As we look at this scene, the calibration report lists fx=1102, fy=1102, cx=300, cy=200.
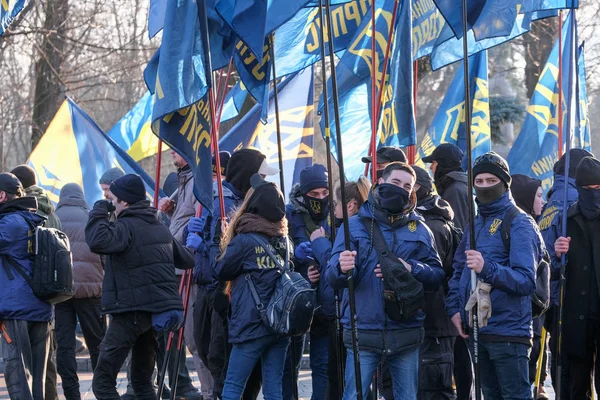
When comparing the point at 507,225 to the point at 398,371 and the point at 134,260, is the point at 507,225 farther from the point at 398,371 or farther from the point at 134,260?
the point at 134,260

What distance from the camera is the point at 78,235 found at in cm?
1023

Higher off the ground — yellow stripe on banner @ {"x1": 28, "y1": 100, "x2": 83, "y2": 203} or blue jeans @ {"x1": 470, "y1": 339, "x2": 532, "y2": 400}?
yellow stripe on banner @ {"x1": 28, "y1": 100, "x2": 83, "y2": 203}

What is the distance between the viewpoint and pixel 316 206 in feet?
27.6

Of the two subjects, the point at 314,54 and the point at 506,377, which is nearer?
the point at 506,377

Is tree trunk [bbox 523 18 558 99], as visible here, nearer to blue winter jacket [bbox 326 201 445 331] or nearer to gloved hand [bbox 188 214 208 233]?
gloved hand [bbox 188 214 208 233]

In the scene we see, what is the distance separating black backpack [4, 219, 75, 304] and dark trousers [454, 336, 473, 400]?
9.90 feet

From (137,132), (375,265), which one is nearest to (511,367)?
(375,265)

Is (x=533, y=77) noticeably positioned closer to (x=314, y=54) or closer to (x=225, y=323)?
(x=314, y=54)

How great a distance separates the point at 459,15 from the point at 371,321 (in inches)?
133

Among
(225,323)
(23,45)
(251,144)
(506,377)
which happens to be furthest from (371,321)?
(23,45)

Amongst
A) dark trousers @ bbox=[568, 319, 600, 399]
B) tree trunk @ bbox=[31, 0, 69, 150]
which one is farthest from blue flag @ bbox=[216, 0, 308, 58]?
tree trunk @ bbox=[31, 0, 69, 150]

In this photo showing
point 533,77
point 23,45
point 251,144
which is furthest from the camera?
point 23,45

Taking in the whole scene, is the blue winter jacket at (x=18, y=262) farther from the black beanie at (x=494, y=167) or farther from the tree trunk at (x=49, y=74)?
the tree trunk at (x=49, y=74)

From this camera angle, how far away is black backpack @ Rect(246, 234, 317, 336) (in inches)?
285
